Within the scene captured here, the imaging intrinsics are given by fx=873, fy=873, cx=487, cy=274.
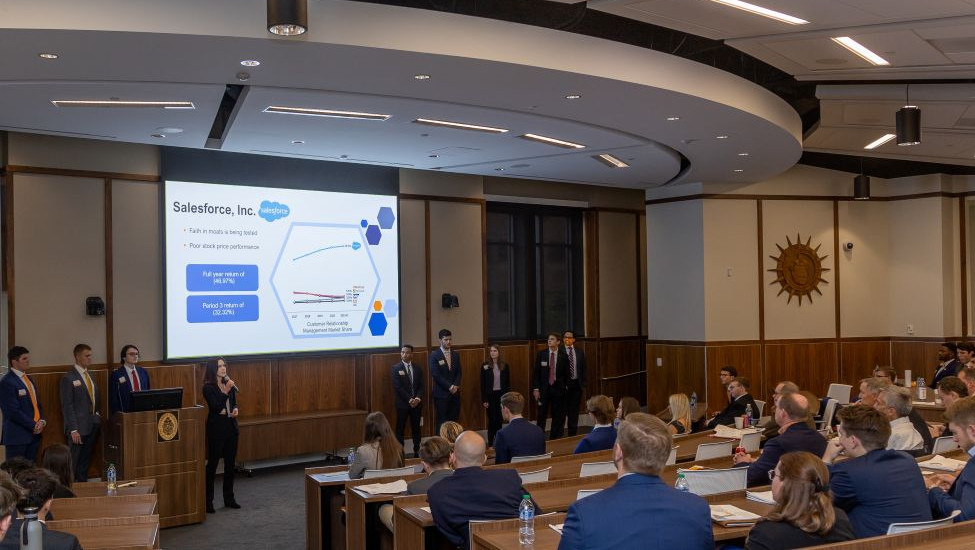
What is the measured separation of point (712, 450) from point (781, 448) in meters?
1.07

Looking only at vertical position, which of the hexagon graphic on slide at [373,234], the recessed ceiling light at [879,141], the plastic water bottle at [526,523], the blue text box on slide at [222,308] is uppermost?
the recessed ceiling light at [879,141]

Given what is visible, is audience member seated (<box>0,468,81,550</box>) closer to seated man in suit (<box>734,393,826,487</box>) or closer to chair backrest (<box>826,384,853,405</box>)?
seated man in suit (<box>734,393,826,487</box>)

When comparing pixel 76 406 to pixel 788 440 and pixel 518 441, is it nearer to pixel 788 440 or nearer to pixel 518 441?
pixel 518 441

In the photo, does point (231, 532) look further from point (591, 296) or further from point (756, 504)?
point (591, 296)

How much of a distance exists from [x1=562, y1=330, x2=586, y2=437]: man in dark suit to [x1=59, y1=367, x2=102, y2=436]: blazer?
6.18 metres

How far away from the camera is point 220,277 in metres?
9.89

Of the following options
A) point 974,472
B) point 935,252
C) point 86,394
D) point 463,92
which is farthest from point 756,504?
point 935,252

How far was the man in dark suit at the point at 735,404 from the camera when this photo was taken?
27.3 feet

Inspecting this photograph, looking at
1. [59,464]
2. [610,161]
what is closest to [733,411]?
[610,161]

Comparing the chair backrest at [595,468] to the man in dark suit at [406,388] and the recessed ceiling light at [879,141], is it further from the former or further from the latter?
the recessed ceiling light at [879,141]

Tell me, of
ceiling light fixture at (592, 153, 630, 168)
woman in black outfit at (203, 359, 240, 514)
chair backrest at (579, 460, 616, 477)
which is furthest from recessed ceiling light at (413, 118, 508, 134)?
chair backrest at (579, 460, 616, 477)

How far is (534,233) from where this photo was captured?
547 inches

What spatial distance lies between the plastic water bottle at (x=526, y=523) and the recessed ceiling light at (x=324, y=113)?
433 cm

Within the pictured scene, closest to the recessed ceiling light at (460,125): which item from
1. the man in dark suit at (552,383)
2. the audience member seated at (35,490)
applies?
the man in dark suit at (552,383)
